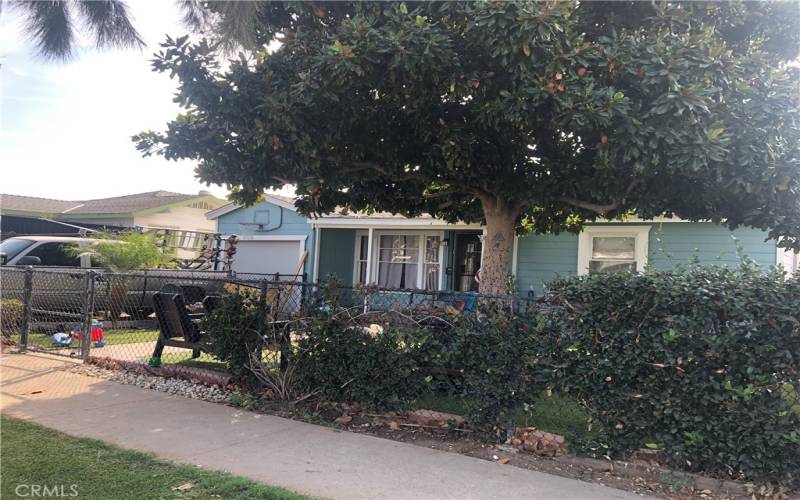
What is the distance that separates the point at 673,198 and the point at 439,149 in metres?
2.67

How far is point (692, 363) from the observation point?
428 cm

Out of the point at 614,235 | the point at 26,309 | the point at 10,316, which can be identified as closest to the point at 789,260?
the point at 614,235

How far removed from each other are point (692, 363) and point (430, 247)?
34.6ft

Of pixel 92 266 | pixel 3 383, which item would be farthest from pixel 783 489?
pixel 92 266

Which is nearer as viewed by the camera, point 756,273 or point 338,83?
point 756,273

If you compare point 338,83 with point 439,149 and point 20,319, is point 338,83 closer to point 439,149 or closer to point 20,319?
point 439,149

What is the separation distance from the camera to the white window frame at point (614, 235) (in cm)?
1130

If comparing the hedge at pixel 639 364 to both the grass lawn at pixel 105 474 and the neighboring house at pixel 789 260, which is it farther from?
the neighboring house at pixel 789 260

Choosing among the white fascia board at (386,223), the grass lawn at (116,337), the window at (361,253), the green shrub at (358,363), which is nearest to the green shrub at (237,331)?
the green shrub at (358,363)

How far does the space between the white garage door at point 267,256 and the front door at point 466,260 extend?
4.33m

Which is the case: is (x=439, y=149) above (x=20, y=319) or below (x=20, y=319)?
above

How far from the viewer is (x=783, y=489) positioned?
13.1 ft

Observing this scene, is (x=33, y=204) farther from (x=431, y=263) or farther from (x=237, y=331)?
(x=237, y=331)
